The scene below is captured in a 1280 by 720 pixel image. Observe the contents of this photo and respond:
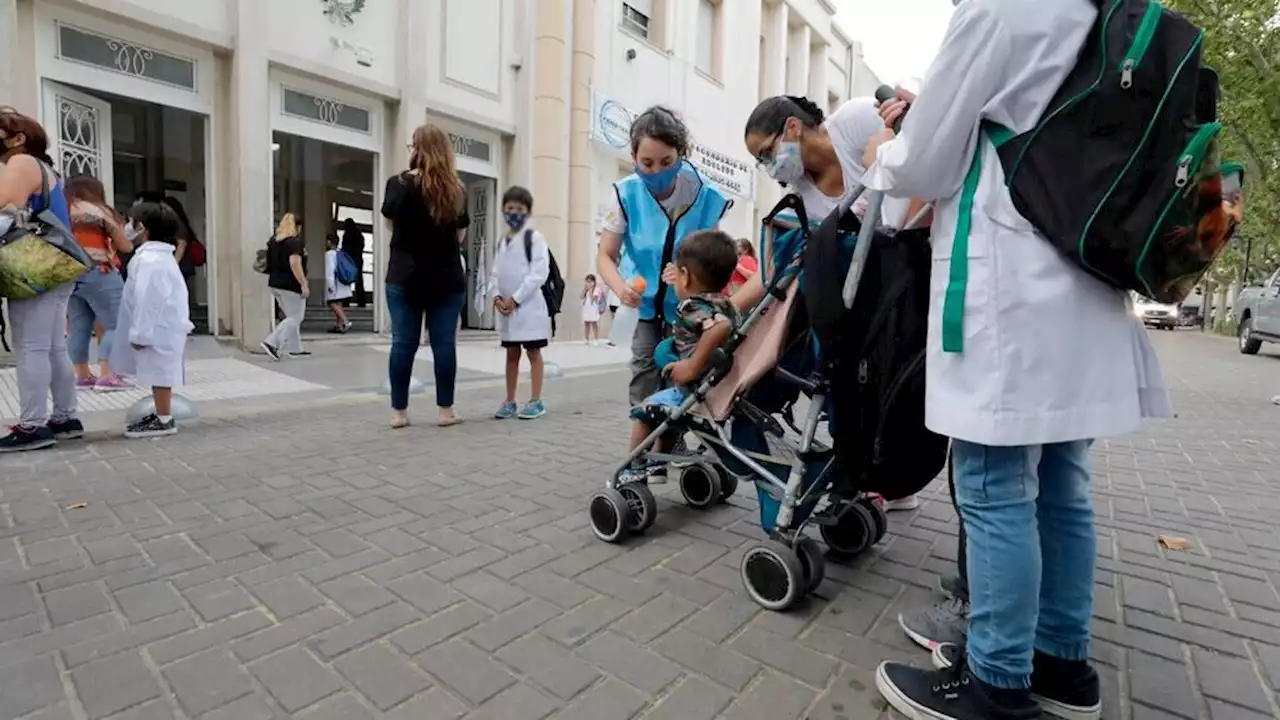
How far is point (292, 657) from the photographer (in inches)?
78.5

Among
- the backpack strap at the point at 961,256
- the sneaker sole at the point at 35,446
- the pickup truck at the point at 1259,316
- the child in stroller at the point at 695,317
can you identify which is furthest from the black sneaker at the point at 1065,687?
the pickup truck at the point at 1259,316

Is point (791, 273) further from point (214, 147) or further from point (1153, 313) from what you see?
point (1153, 313)

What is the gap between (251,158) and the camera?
29.6ft

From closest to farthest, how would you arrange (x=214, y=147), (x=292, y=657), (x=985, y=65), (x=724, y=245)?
1. (x=985, y=65)
2. (x=292, y=657)
3. (x=724, y=245)
4. (x=214, y=147)

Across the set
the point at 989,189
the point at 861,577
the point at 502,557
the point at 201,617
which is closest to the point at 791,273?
the point at 989,189

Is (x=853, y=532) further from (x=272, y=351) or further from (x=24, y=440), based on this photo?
(x=272, y=351)

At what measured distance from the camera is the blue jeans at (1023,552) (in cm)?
160

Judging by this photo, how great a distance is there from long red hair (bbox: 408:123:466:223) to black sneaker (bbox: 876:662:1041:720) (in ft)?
13.2

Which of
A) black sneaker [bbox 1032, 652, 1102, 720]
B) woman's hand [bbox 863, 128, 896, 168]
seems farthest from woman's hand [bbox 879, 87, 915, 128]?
black sneaker [bbox 1032, 652, 1102, 720]

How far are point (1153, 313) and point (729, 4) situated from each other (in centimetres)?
2698

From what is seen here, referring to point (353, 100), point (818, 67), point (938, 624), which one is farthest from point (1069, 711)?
point (818, 67)

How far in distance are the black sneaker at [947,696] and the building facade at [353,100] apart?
9.12 m

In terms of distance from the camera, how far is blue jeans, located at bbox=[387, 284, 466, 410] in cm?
497

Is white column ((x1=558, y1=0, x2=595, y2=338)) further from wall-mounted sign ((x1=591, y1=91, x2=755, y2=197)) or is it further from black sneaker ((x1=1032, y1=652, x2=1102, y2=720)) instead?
black sneaker ((x1=1032, y1=652, x2=1102, y2=720))
